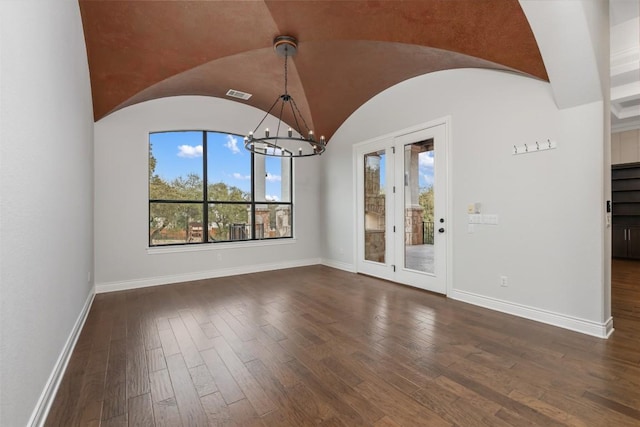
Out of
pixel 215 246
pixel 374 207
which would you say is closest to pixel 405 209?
pixel 374 207

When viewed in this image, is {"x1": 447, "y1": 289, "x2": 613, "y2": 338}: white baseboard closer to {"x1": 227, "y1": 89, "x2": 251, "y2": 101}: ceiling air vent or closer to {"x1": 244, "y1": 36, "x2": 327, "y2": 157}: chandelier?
{"x1": 244, "y1": 36, "x2": 327, "y2": 157}: chandelier

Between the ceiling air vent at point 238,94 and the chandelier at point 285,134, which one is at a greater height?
the ceiling air vent at point 238,94

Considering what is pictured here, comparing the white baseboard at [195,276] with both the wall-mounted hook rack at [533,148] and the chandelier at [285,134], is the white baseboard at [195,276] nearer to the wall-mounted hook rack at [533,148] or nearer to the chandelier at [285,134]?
the chandelier at [285,134]

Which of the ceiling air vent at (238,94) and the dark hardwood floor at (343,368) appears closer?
the dark hardwood floor at (343,368)

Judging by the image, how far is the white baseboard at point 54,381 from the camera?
5.48 feet

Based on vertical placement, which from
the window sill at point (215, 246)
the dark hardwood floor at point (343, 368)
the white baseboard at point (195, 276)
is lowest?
the dark hardwood floor at point (343, 368)

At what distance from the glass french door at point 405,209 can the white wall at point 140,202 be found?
2.43m

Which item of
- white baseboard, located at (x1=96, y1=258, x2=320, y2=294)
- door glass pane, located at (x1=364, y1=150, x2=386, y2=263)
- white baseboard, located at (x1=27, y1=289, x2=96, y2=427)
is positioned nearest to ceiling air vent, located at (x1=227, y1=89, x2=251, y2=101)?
door glass pane, located at (x1=364, y1=150, x2=386, y2=263)

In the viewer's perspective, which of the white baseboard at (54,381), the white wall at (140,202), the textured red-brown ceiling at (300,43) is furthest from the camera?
the white wall at (140,202)

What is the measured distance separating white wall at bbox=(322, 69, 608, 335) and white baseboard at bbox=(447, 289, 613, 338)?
0.03 ft

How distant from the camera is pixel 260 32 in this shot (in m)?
3.72

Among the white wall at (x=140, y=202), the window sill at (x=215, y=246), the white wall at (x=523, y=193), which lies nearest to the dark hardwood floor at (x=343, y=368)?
the white wall at (x=523, y=193)

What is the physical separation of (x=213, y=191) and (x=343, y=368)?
452 centimetres

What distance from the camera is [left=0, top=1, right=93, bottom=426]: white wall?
1303mm
